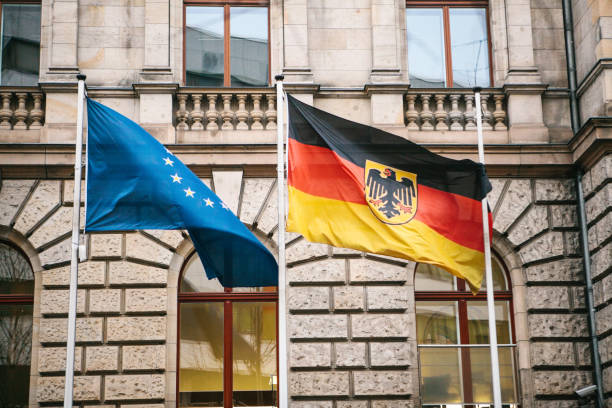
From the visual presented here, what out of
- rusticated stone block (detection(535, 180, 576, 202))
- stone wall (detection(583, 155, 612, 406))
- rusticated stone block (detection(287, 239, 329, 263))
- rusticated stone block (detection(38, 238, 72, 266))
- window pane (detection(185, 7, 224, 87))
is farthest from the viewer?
window pane (detection(185, 7, 224, 87))

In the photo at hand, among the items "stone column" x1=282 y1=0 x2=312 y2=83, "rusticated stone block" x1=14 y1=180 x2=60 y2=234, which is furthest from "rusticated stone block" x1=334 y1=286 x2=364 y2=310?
"rusticated stone block" x1=14 y1=180 x2=60 y2=234

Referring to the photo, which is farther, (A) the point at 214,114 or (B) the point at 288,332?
(A) the point at 214,114

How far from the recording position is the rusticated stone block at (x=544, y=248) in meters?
18.2

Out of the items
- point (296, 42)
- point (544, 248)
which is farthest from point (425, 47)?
point (544, 248)

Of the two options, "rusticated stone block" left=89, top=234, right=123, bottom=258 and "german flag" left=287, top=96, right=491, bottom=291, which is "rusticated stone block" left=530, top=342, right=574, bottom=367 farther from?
"rusticated stone block" left=89, top=234, right=123, bottom=258

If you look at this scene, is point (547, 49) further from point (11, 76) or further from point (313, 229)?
point (11, 76)

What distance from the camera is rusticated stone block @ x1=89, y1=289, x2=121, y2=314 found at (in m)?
17.6

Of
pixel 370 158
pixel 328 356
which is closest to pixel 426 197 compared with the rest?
pixel 370 158

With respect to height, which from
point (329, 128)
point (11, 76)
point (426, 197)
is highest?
point (11, 76)

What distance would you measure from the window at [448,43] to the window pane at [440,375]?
5.56 meters

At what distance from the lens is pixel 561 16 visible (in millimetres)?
Result: 19688

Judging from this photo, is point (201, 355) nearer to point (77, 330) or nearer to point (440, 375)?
point (77, 330)

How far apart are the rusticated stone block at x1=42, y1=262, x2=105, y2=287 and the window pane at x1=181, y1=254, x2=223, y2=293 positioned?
5.12ft

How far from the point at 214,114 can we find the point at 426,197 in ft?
21.1
